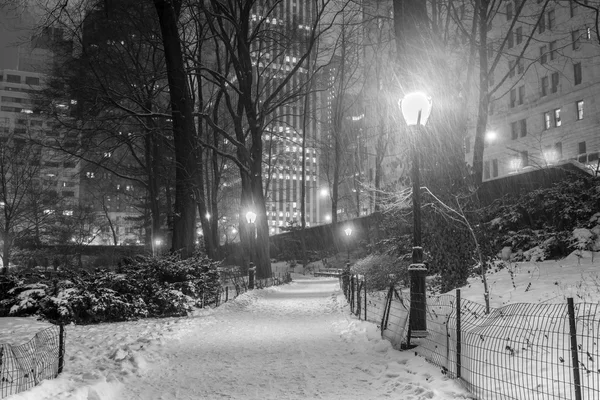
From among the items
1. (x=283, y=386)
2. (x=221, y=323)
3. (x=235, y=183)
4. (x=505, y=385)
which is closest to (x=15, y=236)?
(x=235, y=183)

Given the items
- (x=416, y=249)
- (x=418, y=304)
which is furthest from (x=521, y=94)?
(x=418, y=304)

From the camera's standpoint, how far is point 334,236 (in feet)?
162

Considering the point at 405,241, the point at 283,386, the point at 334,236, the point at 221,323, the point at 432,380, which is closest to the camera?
the point at 432,380

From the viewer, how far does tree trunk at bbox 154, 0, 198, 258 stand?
19484 mm

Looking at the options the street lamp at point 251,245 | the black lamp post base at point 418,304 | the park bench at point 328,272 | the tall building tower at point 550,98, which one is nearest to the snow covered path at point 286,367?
the black lamp post base at point 418,304

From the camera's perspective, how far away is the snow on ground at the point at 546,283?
927 centimetres

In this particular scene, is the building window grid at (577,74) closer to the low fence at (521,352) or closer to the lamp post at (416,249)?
the lamp post at (416,249)

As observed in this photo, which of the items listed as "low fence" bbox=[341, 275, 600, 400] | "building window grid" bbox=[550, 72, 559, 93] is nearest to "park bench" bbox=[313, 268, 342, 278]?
"building window grid" bbox=[550, 72, 559, 93]

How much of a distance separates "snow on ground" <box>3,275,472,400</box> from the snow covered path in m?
0.02

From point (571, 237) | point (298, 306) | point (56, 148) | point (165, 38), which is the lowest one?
point (298, 306)

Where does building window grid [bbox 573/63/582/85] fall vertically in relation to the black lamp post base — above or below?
above

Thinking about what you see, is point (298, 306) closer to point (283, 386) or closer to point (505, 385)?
point (283, 386)

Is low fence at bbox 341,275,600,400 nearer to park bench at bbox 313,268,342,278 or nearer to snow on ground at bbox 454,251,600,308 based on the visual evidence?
snow on ground at bbox 454,251,600,308

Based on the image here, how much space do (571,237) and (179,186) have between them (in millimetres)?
14045
